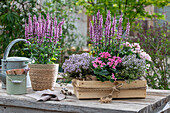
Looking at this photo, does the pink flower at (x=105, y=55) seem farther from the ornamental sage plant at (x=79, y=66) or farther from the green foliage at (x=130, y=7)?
the green foliage at (x=130, y=7)

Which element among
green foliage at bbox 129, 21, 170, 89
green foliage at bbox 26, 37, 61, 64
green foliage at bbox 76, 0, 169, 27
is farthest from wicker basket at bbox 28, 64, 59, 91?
green foliage at bbox 76, 0, 169, 27

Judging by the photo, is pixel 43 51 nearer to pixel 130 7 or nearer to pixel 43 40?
pixel 43 40

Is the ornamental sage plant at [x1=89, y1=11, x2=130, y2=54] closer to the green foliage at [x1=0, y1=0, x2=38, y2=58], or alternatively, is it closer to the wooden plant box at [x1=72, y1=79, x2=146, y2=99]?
the wooden plant box at [x1=72, y1=79, x2=146, y2=99]

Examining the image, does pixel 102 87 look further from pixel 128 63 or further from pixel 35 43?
pixel 35 43

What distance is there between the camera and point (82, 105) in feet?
4.40

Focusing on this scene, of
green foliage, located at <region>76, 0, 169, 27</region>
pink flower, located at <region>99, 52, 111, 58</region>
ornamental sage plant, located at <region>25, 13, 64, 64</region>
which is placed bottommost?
pink flower, located at <region>99, 52, 111, 58</region>

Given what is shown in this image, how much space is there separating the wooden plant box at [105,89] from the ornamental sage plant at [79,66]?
71 mm

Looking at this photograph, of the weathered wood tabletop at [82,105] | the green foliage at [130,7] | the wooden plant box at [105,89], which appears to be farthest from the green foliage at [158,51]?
the wooden plant box at [105,89]

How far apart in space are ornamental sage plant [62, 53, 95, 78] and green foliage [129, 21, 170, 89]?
1.70 m

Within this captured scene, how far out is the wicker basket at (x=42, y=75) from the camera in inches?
67.5

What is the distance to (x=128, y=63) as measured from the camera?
147 cm

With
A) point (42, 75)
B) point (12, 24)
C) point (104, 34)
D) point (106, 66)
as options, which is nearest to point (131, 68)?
point (106, 66)

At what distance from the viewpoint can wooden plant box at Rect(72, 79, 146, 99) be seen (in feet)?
4.87

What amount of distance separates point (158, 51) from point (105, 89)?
1.91 m
